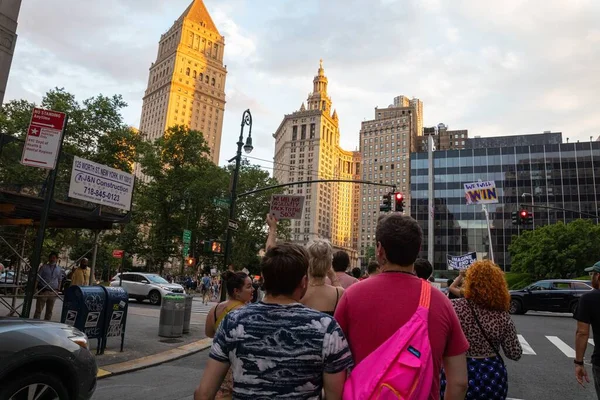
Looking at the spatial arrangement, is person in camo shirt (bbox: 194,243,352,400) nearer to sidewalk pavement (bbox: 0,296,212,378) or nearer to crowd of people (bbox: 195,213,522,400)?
crowd of people (bbox: 195,213,522,400)

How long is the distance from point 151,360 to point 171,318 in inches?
120

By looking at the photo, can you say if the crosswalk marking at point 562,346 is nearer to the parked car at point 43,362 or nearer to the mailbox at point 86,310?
the parked car at point 43,362

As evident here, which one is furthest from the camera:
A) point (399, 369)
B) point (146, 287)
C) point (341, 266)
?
point (146, 287)

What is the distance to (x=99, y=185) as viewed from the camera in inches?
373

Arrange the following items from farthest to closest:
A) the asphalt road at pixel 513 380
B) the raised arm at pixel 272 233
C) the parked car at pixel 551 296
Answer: the parked car at pixel 551 296, the asphalt road at pixel 513 380, the raised arm at pixel 272 233

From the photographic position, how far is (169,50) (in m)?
139

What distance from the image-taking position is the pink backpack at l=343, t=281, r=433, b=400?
190 centimetres

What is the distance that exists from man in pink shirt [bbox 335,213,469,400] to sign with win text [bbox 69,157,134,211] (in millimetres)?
→ 8267

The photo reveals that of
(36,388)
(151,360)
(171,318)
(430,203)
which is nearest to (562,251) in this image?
(430,203)

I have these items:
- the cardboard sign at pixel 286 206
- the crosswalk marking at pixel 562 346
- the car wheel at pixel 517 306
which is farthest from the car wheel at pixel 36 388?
the car wheel at pixel 517 306

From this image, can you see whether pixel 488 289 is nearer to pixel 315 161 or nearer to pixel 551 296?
pixel 551 296

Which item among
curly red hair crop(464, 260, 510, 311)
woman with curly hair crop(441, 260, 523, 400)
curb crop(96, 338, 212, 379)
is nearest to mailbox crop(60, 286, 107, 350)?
curb crop(96, 338, 212, 379)

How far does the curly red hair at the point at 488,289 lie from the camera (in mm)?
3471

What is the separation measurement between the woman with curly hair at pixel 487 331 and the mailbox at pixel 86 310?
7451mm
